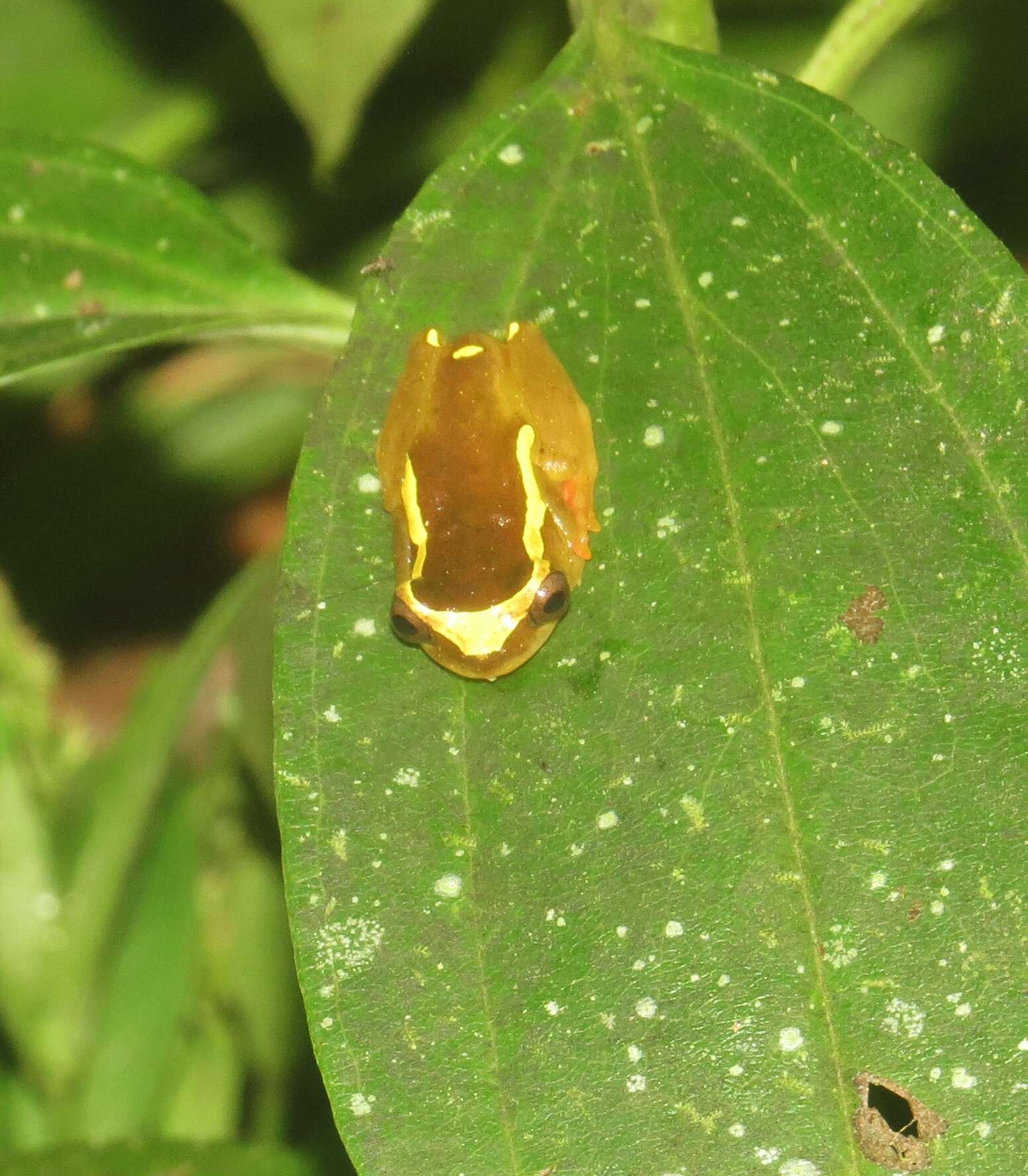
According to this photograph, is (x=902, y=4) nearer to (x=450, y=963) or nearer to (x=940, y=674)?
(x=940, y=674)

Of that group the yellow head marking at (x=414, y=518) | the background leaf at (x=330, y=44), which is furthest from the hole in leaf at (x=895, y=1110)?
the background leaf at (x=330, y=44)

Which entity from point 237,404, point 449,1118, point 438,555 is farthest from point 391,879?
→ point 237,404

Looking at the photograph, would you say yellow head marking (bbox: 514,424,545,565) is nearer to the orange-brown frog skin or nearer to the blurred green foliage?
the orange-brown frog skin

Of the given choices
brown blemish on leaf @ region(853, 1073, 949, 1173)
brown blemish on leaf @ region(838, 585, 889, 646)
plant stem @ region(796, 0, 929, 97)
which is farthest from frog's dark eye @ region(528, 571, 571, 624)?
plant stem @ region(796, 0, 929, 97)

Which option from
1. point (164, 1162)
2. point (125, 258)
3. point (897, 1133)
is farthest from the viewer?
point (164, 1162)

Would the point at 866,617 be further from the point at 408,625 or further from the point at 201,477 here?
the point at 201,477

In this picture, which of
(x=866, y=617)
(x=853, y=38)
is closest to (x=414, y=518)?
(x=866, y=617)
